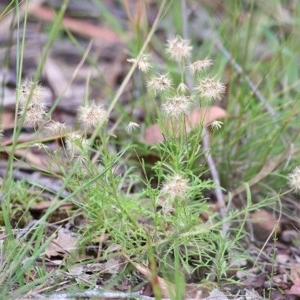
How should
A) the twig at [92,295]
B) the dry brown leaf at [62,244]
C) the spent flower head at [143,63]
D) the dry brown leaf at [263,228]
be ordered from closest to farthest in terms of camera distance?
1. the twig at [92,295]
2. the spent flower head at [143,63]
3. the dry brown leaf at [62,244]
4. the dry brown leaf at [263,228]

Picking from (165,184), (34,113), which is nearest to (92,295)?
(165,184)

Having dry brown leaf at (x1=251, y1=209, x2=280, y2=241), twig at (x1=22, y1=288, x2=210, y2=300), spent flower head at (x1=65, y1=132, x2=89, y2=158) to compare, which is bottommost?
dry brown leaf at (x1=251, y1=209, x2=280, y2=241)

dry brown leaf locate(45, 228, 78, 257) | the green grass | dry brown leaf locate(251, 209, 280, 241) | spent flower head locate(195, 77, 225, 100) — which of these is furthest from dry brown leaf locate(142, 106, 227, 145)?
spent flower head locate(195, 77, 225, 100)

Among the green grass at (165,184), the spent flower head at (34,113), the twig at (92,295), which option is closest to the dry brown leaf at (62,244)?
the green grass at (165,184)

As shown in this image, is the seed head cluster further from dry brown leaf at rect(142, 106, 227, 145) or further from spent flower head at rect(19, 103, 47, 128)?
dry brown leaf at rect(142, 106, 227, 145)

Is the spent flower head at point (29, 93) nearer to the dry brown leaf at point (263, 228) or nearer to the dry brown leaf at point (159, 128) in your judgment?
the dry brown leaf at point (159, 128)

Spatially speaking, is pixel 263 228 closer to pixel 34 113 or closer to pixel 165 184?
pixel 165 184
